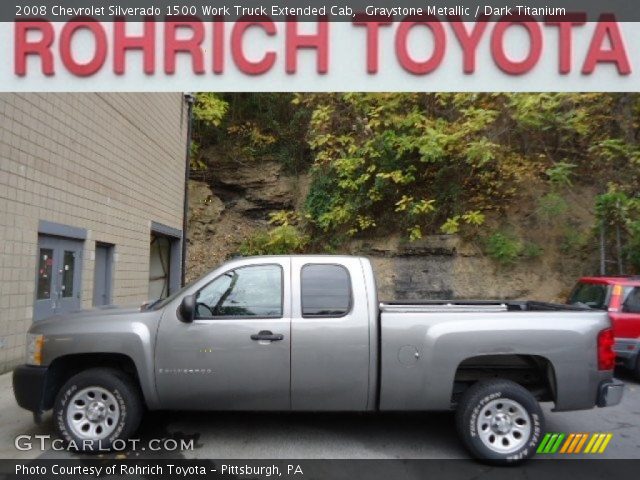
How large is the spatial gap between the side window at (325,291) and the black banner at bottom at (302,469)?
1.30 metres

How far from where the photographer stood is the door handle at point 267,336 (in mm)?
4445

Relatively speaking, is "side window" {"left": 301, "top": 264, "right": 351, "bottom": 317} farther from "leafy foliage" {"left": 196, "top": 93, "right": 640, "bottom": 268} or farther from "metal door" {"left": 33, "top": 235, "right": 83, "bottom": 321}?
"leafy foliage" {"left": 196, "top": 93, "right": 640, "bottom": 268}

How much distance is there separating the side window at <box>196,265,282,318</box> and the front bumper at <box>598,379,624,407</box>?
2.91m

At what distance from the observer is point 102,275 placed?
1032cm

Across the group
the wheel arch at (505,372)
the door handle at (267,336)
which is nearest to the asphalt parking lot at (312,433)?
the wheel arch at (505,372)

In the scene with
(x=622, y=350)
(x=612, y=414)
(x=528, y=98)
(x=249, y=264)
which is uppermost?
(x=528, y=98)

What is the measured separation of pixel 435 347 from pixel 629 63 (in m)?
5.10

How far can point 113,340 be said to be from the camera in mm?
4500

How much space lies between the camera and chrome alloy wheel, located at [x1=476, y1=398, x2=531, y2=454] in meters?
4.32

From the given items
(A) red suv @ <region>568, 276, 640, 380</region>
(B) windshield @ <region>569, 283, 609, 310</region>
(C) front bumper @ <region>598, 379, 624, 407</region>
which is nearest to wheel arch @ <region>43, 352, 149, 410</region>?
(C) front bumper @ <region>598, 379, 624, 407</region>

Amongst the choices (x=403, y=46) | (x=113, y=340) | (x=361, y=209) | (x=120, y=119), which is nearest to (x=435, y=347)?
(x=113, y=340)

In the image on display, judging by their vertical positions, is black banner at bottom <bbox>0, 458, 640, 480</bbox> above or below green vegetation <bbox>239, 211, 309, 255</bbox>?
below

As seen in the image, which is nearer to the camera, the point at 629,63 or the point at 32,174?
the point at 629,63

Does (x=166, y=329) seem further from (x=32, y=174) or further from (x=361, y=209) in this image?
(x=361, y=209)
